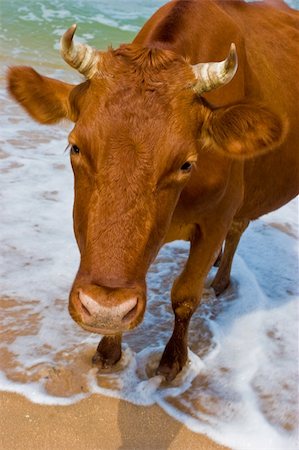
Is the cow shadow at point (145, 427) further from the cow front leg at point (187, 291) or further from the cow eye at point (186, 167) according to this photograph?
the cow eye at point (186, 167)

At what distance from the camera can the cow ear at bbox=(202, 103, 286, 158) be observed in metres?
3.01

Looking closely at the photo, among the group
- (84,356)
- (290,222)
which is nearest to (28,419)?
(84,356)

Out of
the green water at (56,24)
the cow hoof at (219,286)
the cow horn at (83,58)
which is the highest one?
the cow horn at (83,58)

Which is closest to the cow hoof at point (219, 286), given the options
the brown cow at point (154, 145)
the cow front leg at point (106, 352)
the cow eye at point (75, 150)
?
the brown cow at point (154, 145)

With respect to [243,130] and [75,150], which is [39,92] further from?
[243,130]

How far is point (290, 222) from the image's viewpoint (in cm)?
690

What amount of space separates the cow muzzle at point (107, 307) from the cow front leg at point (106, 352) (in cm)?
137

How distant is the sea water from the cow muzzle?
4.22ft

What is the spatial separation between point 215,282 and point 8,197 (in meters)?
2.29

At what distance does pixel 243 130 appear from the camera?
3.08 metres

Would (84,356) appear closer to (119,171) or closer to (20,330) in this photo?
(20,330)

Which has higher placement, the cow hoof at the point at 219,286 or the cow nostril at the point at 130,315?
the cow nostril at the point at 130,315

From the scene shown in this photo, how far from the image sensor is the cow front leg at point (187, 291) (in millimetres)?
3723

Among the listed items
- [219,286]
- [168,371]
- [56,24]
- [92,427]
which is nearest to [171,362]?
[168,371]
